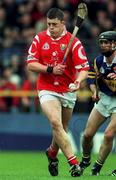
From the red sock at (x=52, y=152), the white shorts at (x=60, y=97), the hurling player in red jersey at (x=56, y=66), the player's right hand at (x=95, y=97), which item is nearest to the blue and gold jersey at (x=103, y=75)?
the player's right hand at (x=95, y=97)

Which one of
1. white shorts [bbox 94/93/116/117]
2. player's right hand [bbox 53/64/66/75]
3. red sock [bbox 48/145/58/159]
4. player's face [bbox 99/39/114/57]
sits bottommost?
red sock [bbox 48/145/58/159]

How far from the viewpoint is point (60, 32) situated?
13.1 metres

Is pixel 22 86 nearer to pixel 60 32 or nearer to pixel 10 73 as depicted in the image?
pixel 10 73

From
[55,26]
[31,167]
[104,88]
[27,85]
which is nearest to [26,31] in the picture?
[27,85]

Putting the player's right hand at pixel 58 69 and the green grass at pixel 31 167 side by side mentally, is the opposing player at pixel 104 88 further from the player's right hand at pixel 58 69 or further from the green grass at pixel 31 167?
the player's right hand at pixel 58 69

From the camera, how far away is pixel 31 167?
53.2 ft

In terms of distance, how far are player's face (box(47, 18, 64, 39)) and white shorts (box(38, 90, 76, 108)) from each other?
95 centimetres

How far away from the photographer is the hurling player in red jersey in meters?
12.8

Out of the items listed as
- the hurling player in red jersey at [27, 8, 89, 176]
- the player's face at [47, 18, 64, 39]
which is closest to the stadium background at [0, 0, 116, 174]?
the hurling player in red jersey at [27, 8, 89, 176]

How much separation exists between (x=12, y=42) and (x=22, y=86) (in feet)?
6.26

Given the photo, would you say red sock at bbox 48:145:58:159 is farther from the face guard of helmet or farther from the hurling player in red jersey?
the face guard of helmet

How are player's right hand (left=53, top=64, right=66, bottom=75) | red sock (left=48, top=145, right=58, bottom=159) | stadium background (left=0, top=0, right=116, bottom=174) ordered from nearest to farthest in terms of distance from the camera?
player's right hand (left=53, top=64, right=66, bottom=75), red sock (left=48, top=145, right=58, bottom=159), stadium background (left=0, top=0, right=116, bottom=174)

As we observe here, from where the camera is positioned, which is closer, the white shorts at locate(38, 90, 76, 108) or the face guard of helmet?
the white shorts at locate(38, 90, 76, 108)

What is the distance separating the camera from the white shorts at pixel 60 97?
1294cm
